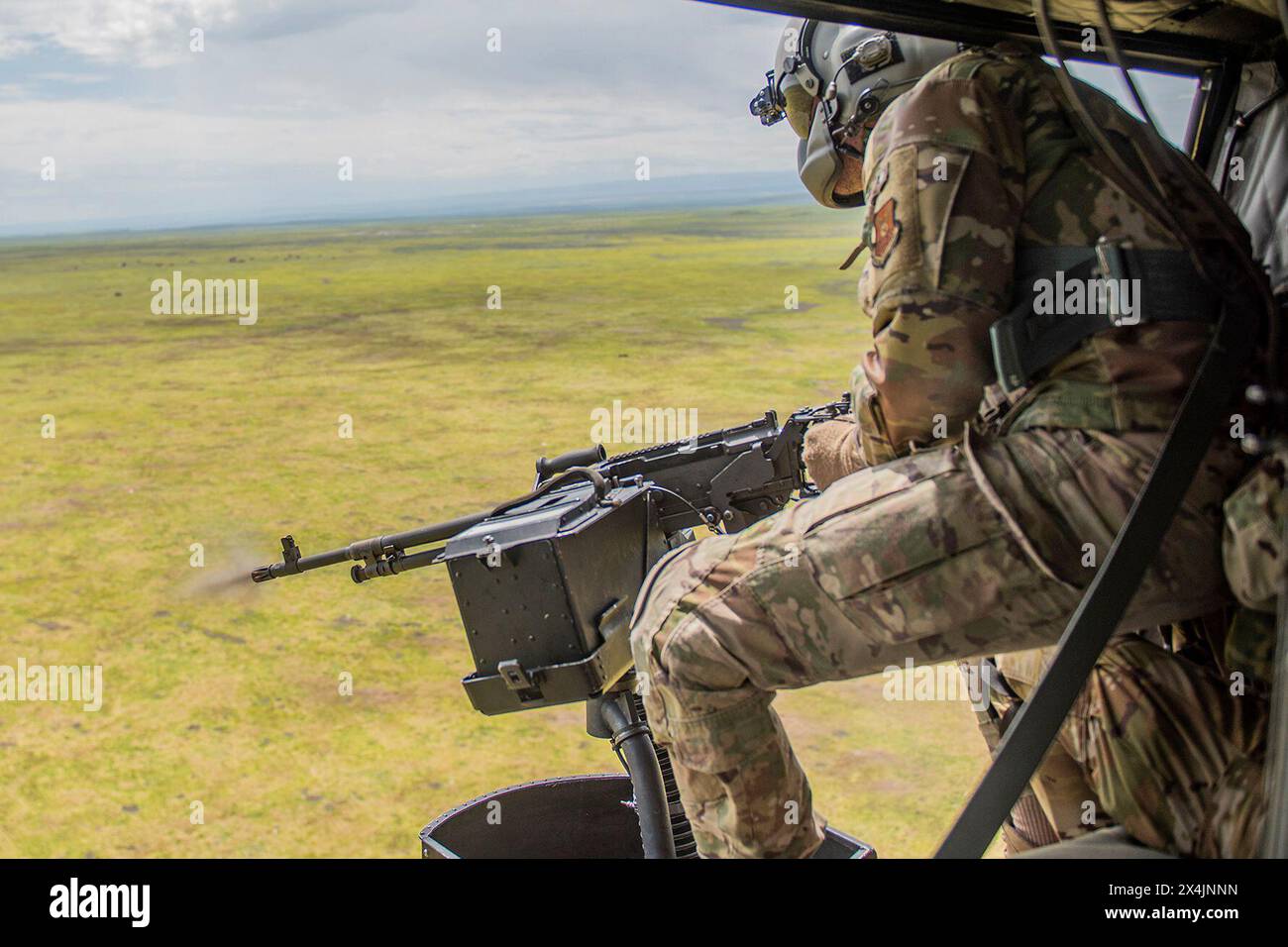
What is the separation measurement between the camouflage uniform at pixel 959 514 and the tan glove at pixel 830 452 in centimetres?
78

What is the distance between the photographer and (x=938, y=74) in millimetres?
2270

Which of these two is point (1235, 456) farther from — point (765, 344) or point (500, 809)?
point (765, 344)

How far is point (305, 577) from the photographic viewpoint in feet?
24.8

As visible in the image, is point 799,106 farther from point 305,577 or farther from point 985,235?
point 305,577

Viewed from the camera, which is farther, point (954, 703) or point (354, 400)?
point (354, 400)

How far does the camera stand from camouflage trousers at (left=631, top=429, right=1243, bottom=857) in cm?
203

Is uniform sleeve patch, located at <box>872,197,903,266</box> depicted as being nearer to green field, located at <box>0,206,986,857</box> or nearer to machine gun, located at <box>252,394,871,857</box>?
machine gun, located at <box>252,394,871,857</box>

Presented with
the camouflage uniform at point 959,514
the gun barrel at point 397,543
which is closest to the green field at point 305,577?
the gun barrel at point 397,543

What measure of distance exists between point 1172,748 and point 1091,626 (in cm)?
41

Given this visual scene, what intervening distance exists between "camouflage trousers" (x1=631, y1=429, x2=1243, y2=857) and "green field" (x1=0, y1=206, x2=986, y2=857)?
7.41 ft

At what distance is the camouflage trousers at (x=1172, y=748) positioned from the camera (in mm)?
2008

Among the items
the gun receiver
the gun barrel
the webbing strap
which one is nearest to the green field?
the gun barrel
